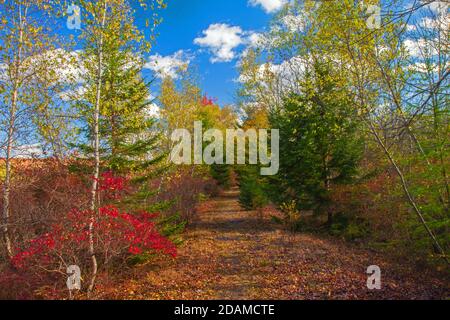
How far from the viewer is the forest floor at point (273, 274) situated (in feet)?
21.7

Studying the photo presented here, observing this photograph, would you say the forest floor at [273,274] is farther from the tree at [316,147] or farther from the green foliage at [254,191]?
the green foliage at [254,191]

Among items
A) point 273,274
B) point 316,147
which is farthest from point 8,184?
point 316,147

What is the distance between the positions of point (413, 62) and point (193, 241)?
10430 mm

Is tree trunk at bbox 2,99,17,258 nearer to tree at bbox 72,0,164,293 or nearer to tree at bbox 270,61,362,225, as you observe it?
tree at bbox 72,0,164,293

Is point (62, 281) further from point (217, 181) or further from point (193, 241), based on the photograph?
point (217, 181)

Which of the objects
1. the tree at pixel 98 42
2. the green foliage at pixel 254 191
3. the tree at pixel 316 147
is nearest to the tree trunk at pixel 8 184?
the tree at pixel 98 42

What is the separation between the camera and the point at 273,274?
25.8 feet

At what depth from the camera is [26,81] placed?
25.3ft

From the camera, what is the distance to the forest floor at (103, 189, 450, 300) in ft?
21.7

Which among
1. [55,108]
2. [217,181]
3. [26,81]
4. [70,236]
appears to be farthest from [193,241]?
[217,181]

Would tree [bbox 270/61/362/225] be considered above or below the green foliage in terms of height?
above

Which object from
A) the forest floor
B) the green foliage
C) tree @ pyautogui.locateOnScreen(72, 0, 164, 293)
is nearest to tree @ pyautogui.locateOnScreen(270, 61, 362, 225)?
the green foliage

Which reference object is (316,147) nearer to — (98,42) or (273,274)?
(273,274)

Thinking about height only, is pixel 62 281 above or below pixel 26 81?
below
